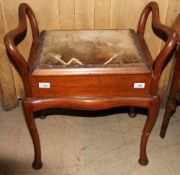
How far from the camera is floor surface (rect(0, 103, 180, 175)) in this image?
1.31m

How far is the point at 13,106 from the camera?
5.43ft

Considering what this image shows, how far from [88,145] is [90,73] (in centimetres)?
55

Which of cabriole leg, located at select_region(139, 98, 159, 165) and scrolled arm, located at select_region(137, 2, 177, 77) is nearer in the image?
scrolled arm, located at select_region(137, 2, 177, 77)

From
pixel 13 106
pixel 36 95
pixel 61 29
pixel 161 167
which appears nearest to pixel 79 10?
pixel 61 29

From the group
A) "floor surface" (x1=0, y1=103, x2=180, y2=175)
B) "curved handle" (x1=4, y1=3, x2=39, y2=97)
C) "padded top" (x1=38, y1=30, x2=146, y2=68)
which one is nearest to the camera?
"curved handle" (x1=4, y1=3, x2=39, y2=97)

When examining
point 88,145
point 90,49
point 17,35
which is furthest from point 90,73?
point 88,145

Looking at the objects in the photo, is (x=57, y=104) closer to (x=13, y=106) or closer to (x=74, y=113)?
(x=74, y=113)

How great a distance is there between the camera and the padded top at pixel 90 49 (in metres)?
1.03

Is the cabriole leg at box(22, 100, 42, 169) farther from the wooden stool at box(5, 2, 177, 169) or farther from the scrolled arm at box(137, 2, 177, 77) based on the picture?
the scrolled arm at box(137, 2, 177, 77)

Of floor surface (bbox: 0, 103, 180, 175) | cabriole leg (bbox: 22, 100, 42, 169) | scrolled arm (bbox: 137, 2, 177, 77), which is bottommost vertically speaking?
floor surface (bbox: 0, 103, 180, 175)

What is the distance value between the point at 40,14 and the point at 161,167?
0.95m

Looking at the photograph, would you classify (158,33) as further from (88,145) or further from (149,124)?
(88,145)

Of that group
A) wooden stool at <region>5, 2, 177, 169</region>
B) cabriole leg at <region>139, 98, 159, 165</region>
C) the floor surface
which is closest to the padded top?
wooden stool at <region>5, 2, 177, 169</region>

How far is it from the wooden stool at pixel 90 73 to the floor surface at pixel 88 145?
0.26 m
